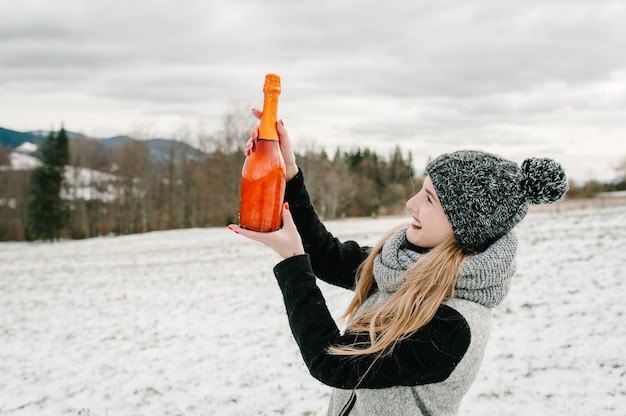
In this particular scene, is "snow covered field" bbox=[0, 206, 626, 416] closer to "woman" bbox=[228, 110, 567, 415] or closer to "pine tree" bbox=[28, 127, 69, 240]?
"woman" bbox=[228, 110, 567, 415]

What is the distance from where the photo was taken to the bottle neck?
1925 millimetres

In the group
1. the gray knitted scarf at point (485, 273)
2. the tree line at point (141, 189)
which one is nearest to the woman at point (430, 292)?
the gray knitted scarf at point (485, 273)

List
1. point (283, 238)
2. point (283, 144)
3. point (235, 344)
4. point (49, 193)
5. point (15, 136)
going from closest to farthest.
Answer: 1. point (283, 238)
2. point (283, 144)
3. point (235, 344)
4. point (49, 193)
5. point (15, 136)

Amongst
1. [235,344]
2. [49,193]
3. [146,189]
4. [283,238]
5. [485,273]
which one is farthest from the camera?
[146,189]

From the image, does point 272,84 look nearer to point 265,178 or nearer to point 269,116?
point 269,116

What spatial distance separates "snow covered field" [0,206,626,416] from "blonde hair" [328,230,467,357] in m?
4.56

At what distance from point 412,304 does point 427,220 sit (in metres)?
0.37

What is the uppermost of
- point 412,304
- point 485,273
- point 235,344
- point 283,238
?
point 283,238

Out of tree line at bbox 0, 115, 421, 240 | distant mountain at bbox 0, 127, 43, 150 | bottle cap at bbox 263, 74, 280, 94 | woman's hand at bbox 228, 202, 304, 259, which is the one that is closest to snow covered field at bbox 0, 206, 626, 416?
woman's hand at bbox 228, 202, 304, 259

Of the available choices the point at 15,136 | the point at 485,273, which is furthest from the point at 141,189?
the point at 15,136

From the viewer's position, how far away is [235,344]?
8617 mm

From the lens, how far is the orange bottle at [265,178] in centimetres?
186

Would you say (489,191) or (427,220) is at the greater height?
(489,191)

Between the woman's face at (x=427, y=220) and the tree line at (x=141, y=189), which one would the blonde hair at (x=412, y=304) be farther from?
the tree line at (x=141, y=189)
